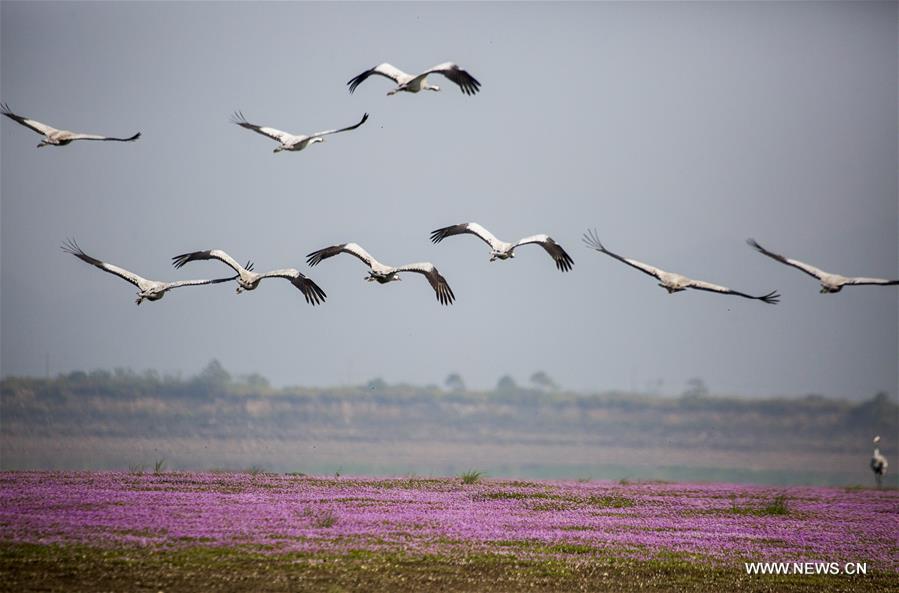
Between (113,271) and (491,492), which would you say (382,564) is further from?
(113,271)

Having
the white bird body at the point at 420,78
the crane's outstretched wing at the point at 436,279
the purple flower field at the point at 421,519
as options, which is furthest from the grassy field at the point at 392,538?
the white bird body at the point at 420,78

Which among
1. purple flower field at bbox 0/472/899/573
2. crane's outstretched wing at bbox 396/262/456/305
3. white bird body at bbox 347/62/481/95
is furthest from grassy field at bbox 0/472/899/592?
white bird body at bbox 347/62/481/95

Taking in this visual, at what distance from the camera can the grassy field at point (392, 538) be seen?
68.8 ft

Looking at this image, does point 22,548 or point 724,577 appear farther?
point 724,577

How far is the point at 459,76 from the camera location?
2964cm

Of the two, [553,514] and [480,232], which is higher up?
[480,232]

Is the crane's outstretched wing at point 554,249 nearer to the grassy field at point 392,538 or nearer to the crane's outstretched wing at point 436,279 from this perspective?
the crane's outstretched wing at point 436,279

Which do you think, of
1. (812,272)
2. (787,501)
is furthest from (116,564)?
(787,501)

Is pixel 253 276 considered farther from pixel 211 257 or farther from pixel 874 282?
pixel 874 282

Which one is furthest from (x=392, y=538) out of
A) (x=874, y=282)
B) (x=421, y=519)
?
(x=874, y=282)

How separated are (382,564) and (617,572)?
526 centimetres

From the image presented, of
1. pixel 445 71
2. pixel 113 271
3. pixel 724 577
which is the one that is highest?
pixel 445 71

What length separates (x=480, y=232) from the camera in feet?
109

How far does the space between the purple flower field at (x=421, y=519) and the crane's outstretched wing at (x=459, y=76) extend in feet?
37.6
